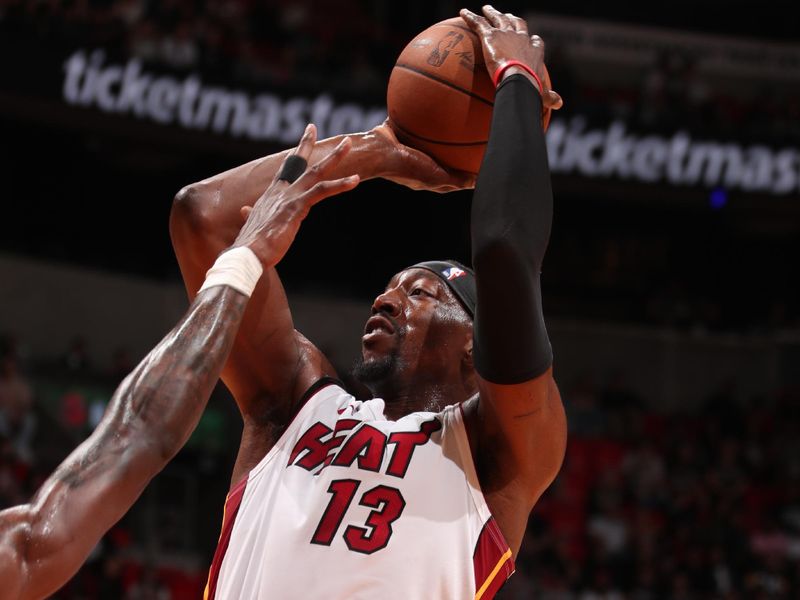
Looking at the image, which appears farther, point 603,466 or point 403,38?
point 403,38

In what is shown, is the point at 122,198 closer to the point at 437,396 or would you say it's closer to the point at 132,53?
the point at 132,53

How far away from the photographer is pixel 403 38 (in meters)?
17.4

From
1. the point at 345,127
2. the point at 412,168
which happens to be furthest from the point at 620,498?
the point at 412,168

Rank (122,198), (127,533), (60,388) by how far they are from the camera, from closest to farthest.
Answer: (127,533)
(60,388)
(122,198)

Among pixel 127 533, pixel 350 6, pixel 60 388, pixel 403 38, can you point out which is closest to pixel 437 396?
pixel 127 533

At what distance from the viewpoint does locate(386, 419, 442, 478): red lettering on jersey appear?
10.2 feet

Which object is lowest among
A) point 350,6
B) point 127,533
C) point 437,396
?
point 127,533

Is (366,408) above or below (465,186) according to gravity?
below

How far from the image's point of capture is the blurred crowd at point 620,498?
10.9 metres

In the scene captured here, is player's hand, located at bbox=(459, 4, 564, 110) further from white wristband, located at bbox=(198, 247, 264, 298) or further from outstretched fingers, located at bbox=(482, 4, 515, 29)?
white wristband, located at bbox=(198, 247, 264, 298)

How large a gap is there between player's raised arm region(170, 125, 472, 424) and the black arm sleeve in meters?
0.45

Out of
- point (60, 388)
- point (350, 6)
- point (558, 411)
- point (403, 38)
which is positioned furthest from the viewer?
point (350, 6)

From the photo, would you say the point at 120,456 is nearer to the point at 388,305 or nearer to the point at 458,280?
the point at 388,305

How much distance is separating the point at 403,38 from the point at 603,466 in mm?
7033
